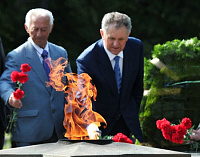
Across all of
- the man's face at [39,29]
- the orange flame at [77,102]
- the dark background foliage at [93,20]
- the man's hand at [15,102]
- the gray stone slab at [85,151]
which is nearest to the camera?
the gray stone slab at [85,151]

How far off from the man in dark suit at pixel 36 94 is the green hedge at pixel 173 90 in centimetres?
139

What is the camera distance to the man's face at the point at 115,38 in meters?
5.73

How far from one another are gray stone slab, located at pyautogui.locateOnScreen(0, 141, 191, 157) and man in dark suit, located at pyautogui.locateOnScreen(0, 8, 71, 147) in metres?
0.91

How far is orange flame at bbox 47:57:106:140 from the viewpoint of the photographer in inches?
204

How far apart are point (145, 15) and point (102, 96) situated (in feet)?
22.5

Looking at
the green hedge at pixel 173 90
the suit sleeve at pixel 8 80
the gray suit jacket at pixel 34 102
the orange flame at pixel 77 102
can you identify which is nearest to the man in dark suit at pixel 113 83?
the orange flame at pixel 77 102

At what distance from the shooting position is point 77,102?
5371 mm

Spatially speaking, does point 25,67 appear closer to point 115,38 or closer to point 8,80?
point 8,80

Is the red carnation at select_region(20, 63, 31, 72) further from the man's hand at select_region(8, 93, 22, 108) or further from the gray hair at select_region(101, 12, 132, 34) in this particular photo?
the gray hair at select_region(101, 12, 132, 34)

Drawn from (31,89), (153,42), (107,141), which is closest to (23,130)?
(31,89)

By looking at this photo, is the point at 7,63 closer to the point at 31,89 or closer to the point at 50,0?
the point at 31,89

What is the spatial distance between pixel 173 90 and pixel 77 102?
187cm

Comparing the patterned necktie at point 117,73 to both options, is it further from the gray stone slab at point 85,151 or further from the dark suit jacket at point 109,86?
the gray stone slab at point 85,151

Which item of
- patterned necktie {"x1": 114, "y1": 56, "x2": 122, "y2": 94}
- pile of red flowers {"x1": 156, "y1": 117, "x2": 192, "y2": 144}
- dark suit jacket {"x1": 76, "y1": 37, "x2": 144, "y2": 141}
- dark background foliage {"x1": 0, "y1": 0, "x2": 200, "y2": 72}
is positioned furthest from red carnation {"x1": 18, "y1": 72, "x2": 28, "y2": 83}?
dark background foliage {"x1": 0, "y1": 0, "x2": 200, "y2": 72}
